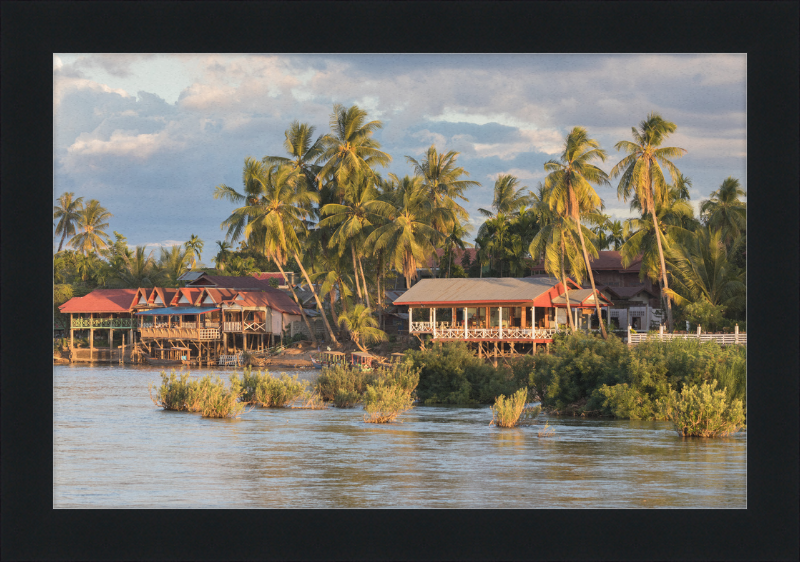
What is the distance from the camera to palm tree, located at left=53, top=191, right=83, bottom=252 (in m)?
62.6

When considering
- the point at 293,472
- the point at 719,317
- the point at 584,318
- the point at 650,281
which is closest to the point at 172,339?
the point at 584,318

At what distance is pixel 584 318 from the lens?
41.3m

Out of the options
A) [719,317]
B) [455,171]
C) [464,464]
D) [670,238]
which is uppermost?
→ [455,171]

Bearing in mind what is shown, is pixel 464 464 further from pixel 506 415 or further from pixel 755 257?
pixel 755 257

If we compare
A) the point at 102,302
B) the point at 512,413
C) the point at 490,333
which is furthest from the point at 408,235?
the point at 512,413

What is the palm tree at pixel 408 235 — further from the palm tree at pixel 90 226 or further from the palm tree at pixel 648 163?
the palm tree at pixel 90 226

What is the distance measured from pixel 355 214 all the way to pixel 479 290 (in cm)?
978

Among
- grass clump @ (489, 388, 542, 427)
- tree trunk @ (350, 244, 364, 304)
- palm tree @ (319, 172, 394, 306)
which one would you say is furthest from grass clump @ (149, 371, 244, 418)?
tree trunk @ (350, 244, 364, 304)

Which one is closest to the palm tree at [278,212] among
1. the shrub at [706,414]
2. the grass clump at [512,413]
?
the grass clump at [512,413]

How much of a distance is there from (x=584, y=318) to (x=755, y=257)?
31472 millimetres

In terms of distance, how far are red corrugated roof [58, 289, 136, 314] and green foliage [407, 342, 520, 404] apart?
101 ft

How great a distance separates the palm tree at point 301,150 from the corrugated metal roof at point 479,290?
11.0m

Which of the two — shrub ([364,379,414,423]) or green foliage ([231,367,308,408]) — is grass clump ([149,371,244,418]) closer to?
green foliage ([231,367,308,408])

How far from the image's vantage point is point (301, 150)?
160 feet
